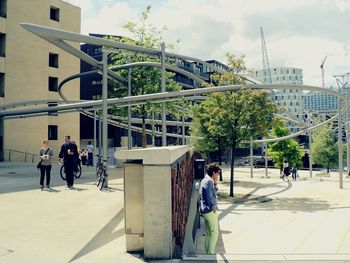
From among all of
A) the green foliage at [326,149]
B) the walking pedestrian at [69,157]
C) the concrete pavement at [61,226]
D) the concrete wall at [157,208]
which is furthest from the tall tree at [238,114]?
the green foliage at [326,149]

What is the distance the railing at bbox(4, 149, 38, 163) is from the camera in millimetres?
30688

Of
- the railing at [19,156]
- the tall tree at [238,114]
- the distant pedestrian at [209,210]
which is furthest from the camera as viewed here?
the railing at [19,156]

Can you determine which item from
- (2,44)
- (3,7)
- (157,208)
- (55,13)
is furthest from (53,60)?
(157,208)

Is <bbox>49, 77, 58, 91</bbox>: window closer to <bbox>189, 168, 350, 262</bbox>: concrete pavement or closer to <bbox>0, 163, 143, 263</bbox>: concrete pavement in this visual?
<bbox>0, 163, 143, 263</bbox>: concrete pavement

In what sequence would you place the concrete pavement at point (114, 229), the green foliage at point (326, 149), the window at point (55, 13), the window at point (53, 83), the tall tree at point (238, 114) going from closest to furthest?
the concrete pavement at point (114, 229), the tall tree at point (238, 114), the window at point (53, 83), the window at point (55, 13), the green foliage at point (326, 149)

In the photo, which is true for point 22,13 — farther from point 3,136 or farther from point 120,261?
point 120,261

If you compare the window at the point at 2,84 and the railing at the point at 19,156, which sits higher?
the window at the point at 2,84

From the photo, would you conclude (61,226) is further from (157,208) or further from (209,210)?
(209,210)

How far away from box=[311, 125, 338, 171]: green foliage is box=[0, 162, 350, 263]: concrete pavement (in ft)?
122

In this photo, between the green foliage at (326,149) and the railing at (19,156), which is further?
the green foliage at (326,149)

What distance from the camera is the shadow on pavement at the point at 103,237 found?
574cm

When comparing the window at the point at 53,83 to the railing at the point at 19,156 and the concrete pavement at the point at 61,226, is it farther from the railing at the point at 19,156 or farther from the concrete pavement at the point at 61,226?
the concrete pavement at the point at 61,226

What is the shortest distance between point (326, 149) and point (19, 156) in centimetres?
3740

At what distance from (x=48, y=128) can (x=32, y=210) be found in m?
28.9
